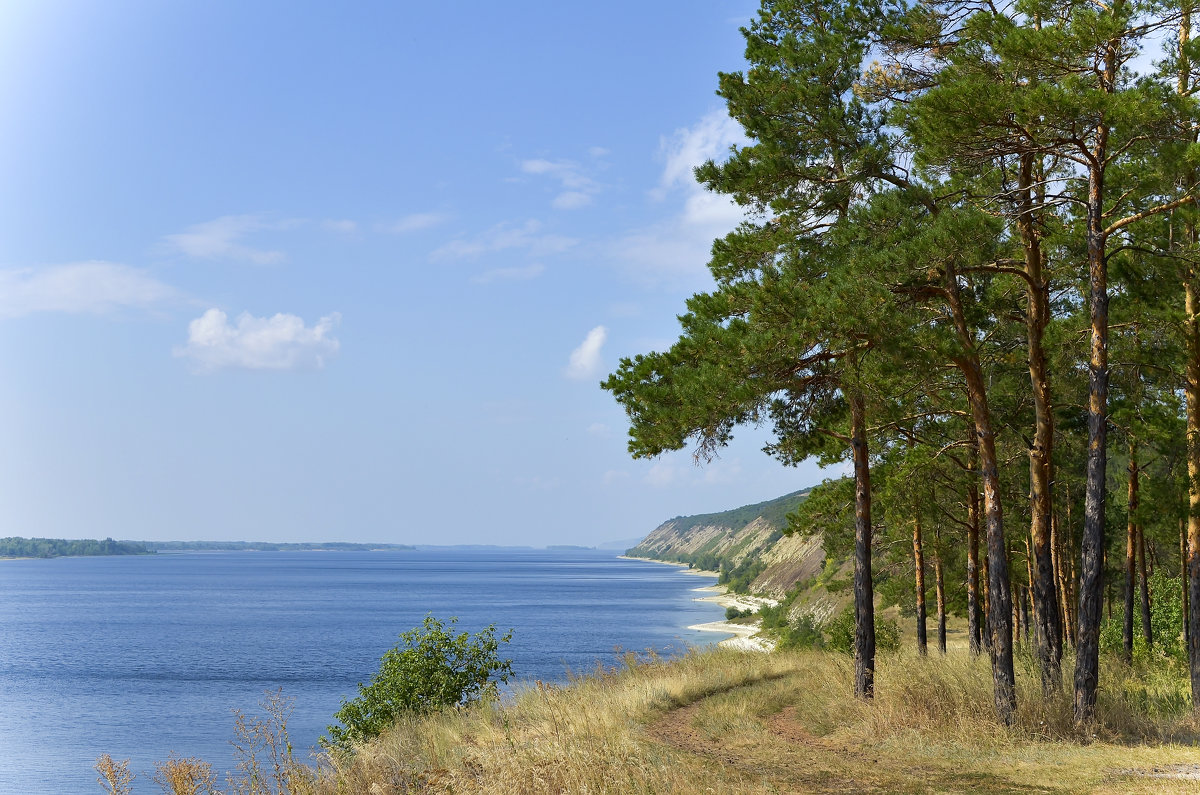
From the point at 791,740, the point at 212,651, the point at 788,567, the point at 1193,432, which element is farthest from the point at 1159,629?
the point at 788,567

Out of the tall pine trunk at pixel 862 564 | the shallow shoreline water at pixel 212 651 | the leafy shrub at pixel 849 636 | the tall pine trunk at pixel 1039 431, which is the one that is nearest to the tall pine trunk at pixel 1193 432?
the tall pine trunk at pixel 1039 431

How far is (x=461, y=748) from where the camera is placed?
38.4 feet

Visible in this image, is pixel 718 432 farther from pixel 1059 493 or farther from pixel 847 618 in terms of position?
pixel 847 618

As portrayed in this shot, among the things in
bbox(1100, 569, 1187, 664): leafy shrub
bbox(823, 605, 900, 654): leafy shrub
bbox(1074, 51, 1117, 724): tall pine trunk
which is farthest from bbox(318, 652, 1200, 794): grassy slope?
bbox(823, 605, 900, 654): leafy shrub

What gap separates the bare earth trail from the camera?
9.36m

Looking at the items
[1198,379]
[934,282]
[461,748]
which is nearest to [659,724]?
[461,748]

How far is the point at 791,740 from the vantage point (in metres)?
13.3

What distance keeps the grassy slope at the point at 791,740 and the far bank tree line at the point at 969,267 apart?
790mm

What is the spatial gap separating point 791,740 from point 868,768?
2612 millimetres

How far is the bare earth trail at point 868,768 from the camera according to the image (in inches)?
368

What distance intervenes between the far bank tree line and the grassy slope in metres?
0.79

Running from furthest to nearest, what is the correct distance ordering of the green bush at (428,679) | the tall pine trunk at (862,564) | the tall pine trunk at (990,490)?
the green bush at (428,679) → the tall pine trunk at (862,564) → the tall pine trunk at (990,490)

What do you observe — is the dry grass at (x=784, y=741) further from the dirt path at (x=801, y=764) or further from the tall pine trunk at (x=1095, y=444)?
the tall pine trunk at (x=1095, y=444)

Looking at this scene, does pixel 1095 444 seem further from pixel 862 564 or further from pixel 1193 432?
pixel 862 564
